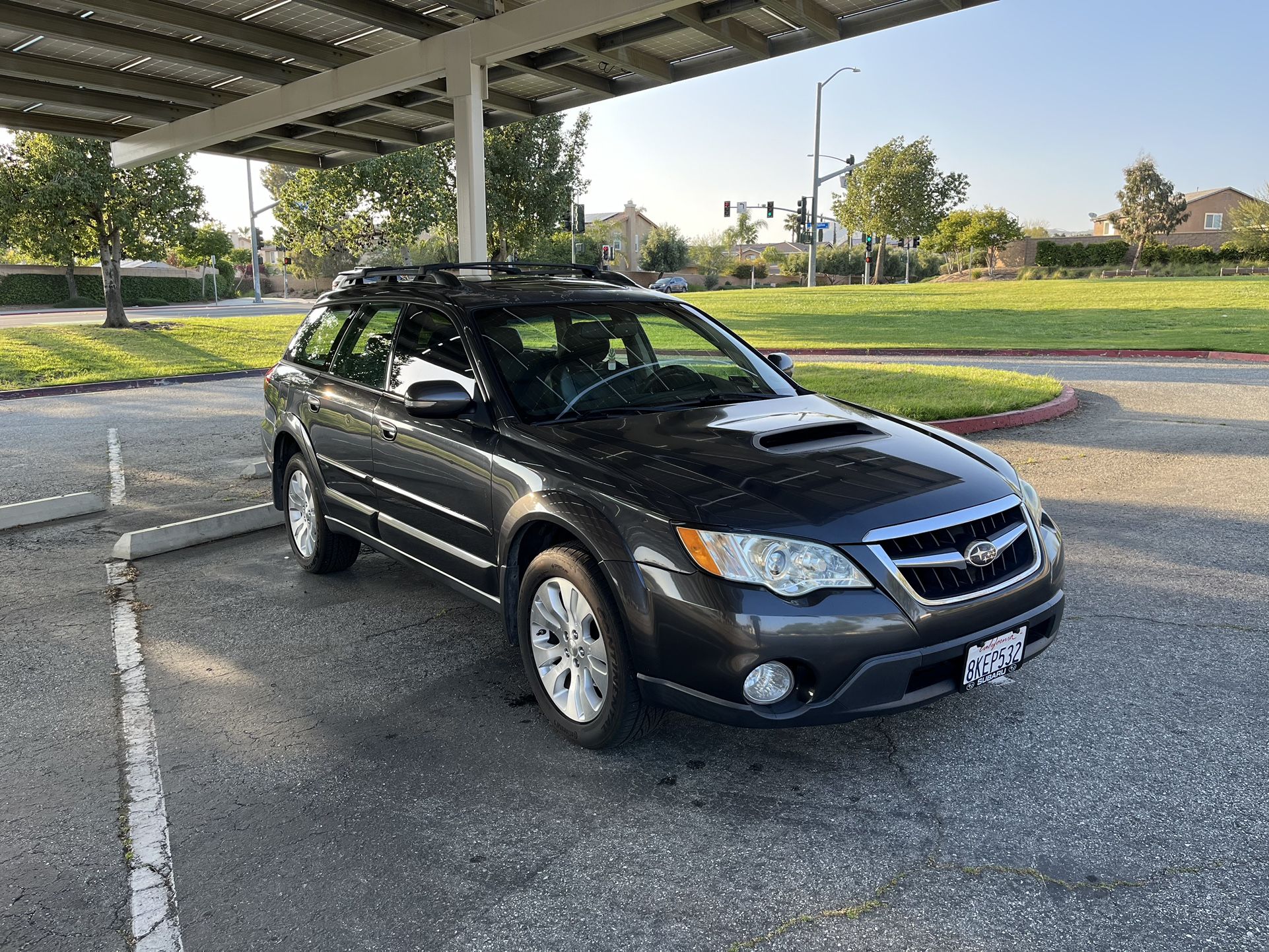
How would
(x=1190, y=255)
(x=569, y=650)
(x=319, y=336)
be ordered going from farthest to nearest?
(x=1190, y=255)
(x=319, y=336)
(x=569, y=650)

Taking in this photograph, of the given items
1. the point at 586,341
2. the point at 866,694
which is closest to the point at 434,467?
the point at 586,341

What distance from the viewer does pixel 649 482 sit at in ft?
10.7

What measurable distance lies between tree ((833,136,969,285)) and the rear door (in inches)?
2267

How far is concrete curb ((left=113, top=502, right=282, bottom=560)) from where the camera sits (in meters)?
6.28

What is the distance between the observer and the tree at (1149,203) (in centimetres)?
7375

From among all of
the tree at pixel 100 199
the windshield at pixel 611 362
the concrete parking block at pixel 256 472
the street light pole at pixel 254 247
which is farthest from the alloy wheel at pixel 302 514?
the street light pole at pixel 254 247

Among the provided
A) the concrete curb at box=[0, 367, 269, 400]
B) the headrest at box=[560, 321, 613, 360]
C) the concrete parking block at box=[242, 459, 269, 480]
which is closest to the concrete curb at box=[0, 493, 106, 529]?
the concrete parking block at box=[242, 459, 269, 480]

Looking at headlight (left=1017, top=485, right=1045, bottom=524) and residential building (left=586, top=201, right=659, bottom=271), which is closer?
headlight (left=1017, top=485, right=1045, bottom=524)

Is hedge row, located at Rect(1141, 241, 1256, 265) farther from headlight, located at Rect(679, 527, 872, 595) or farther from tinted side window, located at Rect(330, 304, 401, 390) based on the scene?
headlight, located at Rect(679, 527, 872, 595)

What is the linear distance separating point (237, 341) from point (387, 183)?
6.11 metres

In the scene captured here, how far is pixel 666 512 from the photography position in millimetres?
3113

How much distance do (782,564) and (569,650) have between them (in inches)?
38.6

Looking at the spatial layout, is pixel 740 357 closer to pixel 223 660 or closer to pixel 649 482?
pixel 649 482

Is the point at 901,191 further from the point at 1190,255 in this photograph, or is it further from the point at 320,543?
the point at 320,543
